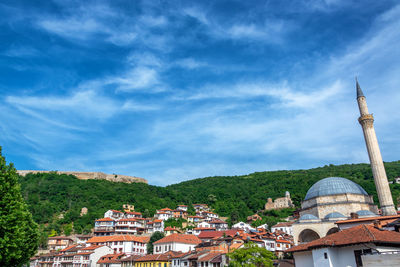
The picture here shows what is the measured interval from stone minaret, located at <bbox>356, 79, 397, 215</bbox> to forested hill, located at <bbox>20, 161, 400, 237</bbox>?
36.2 meters

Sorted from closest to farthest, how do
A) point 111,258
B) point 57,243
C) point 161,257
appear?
point 161,257
point 111,258
point 57,243

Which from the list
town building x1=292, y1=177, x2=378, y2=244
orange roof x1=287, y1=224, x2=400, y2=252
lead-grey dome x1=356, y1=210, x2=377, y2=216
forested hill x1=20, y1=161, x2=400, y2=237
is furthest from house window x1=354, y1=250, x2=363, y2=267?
forested hill x1=20, y1=161, x2=400, y2=237

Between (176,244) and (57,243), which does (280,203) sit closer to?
(176,244)

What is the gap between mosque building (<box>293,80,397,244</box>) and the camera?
2959 centimetres

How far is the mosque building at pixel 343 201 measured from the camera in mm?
29594

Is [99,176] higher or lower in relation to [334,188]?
higher

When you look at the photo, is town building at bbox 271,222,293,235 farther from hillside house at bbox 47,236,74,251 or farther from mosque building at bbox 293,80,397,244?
hillside house at bbox 47,236,74,251

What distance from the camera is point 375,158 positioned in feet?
103

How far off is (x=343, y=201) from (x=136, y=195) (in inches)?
2506

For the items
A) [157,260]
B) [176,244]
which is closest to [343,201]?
[157,260]

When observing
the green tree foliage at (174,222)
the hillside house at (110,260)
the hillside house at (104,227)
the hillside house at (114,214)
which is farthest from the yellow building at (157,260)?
the hillside house at (114,214)

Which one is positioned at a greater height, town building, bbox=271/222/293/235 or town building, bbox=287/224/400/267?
town building, bbox=271/222/293/235

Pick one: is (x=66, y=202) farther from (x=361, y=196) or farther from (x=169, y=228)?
(x=361, y=196)

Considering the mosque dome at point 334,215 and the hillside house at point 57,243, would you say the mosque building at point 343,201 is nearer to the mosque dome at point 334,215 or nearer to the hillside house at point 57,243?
the mosque dome at point 334,215
